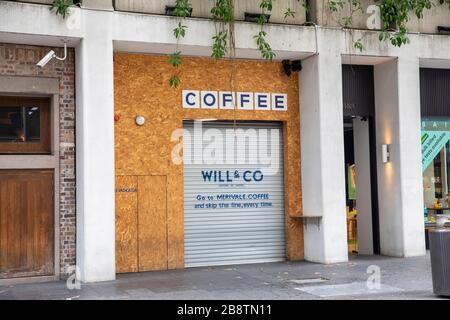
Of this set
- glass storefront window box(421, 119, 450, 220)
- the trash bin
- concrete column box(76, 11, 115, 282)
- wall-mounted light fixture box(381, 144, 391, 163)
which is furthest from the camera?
glass storefront window box(421, 119, 450, 220)

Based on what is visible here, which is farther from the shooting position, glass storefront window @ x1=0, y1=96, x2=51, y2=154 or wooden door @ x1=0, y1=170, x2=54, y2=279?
glass storefront window @ x1=0, y1=96, x2=51, y2=154

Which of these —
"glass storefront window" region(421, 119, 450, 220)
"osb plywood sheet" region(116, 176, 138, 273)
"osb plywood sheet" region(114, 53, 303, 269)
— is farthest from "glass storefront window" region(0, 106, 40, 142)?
"glass storefront window" region(421, 119, 450, 220)

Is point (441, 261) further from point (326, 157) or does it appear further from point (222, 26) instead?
point (222, 26)

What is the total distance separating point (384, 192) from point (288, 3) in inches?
193

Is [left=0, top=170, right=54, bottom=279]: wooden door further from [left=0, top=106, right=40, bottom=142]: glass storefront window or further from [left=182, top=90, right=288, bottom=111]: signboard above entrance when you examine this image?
[left=182, top=90, right=288, bottom=111]: signboard above entrance

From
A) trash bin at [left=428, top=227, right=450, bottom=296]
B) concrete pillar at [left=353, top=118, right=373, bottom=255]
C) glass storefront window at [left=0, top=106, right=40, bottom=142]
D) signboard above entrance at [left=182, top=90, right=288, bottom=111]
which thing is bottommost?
trash bin at [left=428, top=227, right=450, bottom=296]

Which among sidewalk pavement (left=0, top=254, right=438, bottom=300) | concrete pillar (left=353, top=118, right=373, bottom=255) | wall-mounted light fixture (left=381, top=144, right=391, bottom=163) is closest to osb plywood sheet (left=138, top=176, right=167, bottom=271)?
sidewalk pavement (left=0, top=254, right=438, bottom=300)

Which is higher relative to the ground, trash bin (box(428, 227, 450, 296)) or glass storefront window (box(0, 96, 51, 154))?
glass storefront window (box(0, 96, 51, 154))

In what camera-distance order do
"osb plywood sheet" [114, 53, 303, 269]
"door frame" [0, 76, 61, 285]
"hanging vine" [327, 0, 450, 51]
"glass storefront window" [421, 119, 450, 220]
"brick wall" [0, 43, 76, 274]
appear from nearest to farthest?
"door frame" [0, 76, 61, 285]
"brick wall" [0, 43, 76, 274]
"osb plywood sheet" [114, 53, 303, 269]
"hanging vine" [327, 0, 450, 51]
"glass storefront window" [421, 119, 450, 220]

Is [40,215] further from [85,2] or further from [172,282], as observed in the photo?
[85,2]

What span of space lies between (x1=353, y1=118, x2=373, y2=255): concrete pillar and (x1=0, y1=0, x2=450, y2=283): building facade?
0.13 ft

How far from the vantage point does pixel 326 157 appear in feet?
45.8

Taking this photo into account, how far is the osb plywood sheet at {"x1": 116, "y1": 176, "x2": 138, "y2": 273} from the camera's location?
13008mm

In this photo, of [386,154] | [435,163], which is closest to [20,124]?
[386,154]
